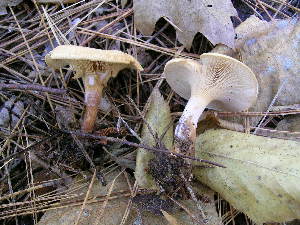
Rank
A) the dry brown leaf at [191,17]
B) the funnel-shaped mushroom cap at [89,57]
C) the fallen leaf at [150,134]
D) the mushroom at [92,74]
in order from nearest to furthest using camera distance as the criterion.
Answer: the funnel-shaped mushroom cap at [89,57], the fallen leaf at [150,134], the mushroom at [92,74], the dry brown leaf at [191,17]

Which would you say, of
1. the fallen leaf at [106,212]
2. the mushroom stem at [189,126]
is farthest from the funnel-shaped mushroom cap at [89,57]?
the fallen leaf at [106,212]

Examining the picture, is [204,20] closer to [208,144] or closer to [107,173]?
[208,144]

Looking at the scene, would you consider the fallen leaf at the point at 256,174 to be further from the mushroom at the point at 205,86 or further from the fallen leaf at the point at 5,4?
the fallen leaf at the point at 5,4

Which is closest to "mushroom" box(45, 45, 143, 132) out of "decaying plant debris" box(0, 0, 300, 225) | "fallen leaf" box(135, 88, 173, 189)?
"decaying plant debris" box(0, 0, 300, 225)

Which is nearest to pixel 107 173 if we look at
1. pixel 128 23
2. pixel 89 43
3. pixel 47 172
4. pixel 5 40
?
pixel 47 172

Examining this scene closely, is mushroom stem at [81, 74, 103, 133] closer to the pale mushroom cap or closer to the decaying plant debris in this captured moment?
the decaying plant debris

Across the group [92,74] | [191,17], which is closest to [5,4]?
[92,74]

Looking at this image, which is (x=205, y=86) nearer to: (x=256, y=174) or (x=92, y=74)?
(x=256, y=174)

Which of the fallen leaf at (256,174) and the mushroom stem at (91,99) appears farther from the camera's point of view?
the mushroom stem at (91,99)
